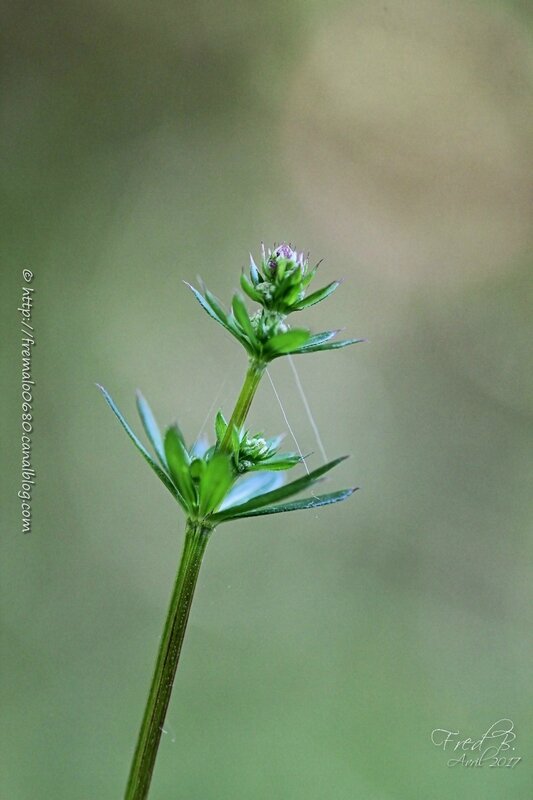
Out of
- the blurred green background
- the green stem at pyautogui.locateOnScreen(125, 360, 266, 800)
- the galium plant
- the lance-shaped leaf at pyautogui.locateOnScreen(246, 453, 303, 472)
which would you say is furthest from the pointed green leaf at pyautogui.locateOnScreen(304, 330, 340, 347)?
the blurred green background

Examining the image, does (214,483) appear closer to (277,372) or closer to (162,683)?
(162,683)

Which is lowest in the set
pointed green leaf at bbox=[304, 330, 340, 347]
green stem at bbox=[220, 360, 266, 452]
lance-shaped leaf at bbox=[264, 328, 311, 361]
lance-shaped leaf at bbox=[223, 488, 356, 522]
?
lance-shaped leaf at bbox=[223, 488, 356, 522]

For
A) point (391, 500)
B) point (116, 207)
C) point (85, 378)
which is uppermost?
point (116, 207)

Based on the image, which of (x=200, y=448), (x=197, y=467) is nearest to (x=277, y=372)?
(x=200, y=448)

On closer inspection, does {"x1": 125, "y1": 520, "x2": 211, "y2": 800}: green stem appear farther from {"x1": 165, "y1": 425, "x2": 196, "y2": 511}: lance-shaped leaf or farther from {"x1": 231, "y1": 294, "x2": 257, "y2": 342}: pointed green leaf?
{"x1": 231, "y1": 294, "x2": 257, "y2": 342}: pointed green leaf

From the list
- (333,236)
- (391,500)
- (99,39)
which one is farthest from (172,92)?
(391,500)

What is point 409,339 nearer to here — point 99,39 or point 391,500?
point 391,500

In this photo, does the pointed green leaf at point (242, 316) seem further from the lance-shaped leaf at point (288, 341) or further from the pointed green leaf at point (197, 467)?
the pointed green leaf at point (197, 467)
